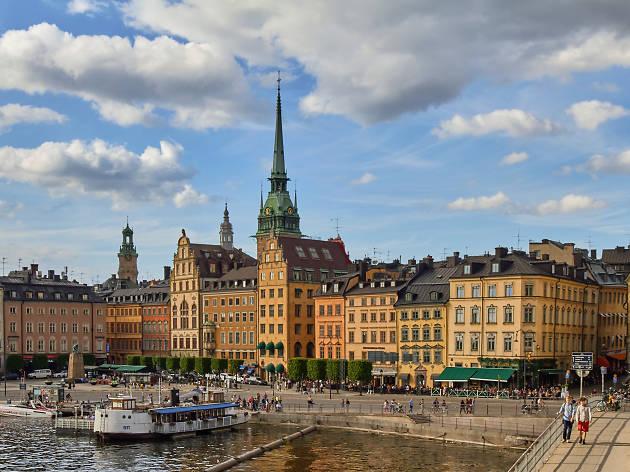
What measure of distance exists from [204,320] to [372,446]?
3425 inches

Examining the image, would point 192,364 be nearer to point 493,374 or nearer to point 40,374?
point 40,374

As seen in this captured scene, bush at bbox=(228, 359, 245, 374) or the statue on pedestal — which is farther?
bush at bbox=(228, 359, 245, 374)

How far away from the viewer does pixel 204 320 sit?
16262 cm

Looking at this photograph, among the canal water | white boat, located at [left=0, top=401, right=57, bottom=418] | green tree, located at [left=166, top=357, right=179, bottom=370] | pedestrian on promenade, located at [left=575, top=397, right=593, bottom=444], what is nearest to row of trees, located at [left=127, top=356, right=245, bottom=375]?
green tree, located at [left=166, top=357, right=179, bottom=370]

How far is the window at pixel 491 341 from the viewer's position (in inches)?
4338

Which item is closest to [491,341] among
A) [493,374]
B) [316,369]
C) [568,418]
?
[493,374]

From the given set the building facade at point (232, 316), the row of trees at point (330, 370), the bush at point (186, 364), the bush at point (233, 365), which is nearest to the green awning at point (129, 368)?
the bush at point (186, 364)

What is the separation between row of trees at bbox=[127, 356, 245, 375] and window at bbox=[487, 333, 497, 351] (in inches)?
1994

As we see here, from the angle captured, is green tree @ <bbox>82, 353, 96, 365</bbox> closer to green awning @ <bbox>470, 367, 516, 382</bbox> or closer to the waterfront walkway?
green awning @ <bbox>470, 367, 516, 382</bbox>

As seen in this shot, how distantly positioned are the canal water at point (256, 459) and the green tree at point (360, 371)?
30196mm

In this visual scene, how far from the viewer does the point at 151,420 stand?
8888 cm

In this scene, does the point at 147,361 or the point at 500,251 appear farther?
the point at 147,361

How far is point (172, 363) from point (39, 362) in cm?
2635

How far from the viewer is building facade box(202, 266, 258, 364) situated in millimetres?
151500
